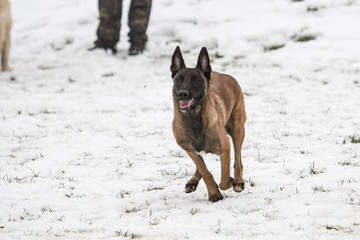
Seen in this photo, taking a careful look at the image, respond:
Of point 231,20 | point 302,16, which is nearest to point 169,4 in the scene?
point 231,20

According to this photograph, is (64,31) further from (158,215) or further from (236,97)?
(158,215)

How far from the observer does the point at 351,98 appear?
340 inches

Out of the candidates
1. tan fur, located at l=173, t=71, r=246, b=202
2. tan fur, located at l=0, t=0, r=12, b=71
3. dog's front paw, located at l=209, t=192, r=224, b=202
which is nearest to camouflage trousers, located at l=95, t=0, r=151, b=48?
tan fur, located at l=0, t=0, r=12, b=71

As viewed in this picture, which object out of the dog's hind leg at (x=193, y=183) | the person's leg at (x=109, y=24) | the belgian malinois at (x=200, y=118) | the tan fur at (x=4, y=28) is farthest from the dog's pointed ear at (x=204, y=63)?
the person's leg at (x=109, y=24)

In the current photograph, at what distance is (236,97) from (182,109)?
1.23 metres

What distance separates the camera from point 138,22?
13.0 meters

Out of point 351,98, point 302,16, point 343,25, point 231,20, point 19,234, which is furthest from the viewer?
point 231,20

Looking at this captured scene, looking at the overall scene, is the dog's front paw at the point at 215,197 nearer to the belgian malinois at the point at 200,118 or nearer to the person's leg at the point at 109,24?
the belgian malinois at the point at 200,118

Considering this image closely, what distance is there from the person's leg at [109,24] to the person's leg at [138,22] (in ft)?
1.40

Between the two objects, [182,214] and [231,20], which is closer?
[182,214]

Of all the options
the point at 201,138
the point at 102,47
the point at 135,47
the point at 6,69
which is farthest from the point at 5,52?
the point at 201,138

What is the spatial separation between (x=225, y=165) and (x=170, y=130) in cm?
298

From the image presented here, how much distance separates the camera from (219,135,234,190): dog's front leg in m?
4.55

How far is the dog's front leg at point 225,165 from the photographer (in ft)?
14.9
